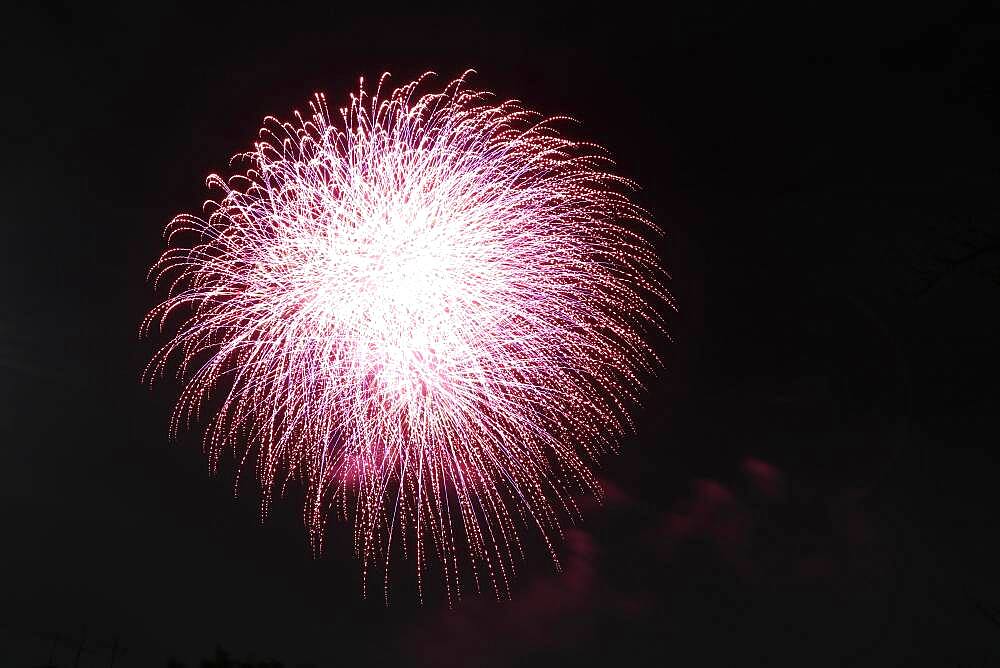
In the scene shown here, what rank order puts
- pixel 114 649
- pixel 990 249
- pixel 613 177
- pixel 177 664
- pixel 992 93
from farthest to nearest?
pixel 114 649 < pixel 177 664 < pixel 613 177 < pixel 992 93 < pixel 990 249

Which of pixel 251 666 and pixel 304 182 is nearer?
pixel 304 182

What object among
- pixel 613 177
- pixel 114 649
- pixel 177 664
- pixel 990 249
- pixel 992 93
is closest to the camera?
pixel 990 249

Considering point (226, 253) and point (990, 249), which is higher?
point (226, 253)

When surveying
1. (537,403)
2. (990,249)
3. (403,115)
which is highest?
(403,115)

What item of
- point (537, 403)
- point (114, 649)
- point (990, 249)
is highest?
point (114, 649)

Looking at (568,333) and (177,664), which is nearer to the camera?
(568,333)

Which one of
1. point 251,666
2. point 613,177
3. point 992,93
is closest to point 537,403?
point 613,177

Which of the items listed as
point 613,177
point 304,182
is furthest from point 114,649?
point 613,177

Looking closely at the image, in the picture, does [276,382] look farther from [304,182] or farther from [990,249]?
[990,249]

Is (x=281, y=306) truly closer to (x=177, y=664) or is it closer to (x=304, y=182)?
(x=304, y=182)
